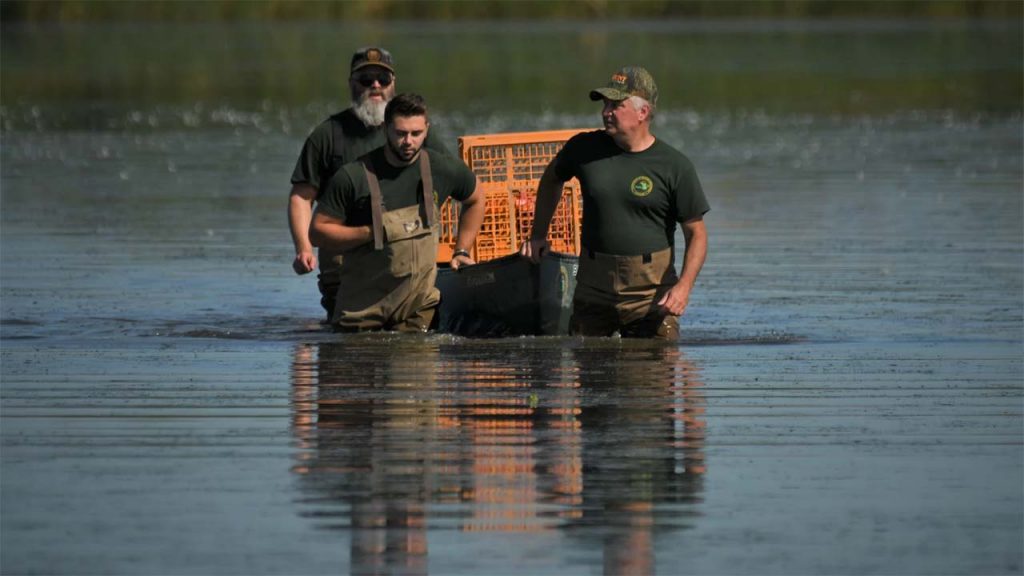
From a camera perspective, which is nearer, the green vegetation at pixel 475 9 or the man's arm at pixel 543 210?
the man's arm at pixel 543 210

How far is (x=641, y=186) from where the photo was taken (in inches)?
442

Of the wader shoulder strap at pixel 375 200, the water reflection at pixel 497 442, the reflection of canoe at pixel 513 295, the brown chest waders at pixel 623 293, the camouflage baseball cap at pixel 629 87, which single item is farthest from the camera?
the reflection of canoe at pixel 513 295

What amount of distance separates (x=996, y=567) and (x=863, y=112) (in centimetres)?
2763

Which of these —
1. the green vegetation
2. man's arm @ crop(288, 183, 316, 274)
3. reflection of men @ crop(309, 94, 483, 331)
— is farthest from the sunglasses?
the green vegetation

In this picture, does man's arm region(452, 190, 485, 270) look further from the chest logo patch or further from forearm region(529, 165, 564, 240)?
the chest logo patch

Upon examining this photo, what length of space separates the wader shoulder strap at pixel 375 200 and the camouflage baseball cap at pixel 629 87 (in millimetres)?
1323

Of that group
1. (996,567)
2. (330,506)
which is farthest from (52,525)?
(996,567)

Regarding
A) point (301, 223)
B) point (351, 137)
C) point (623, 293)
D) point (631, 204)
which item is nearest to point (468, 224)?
point (351, 137)

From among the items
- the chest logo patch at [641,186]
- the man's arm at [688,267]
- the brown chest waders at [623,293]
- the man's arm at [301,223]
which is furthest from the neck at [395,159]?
the man's arm at [688,267]

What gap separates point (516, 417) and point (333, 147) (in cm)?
266

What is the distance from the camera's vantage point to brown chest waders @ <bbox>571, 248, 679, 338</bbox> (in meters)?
11.5

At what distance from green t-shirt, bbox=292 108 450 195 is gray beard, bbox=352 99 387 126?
0.05 m

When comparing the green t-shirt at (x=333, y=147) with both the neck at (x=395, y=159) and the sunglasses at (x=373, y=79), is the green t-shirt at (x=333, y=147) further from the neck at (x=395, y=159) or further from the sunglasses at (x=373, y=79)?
the neck at (x=395, y=159)

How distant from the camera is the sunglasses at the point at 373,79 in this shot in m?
12.0
